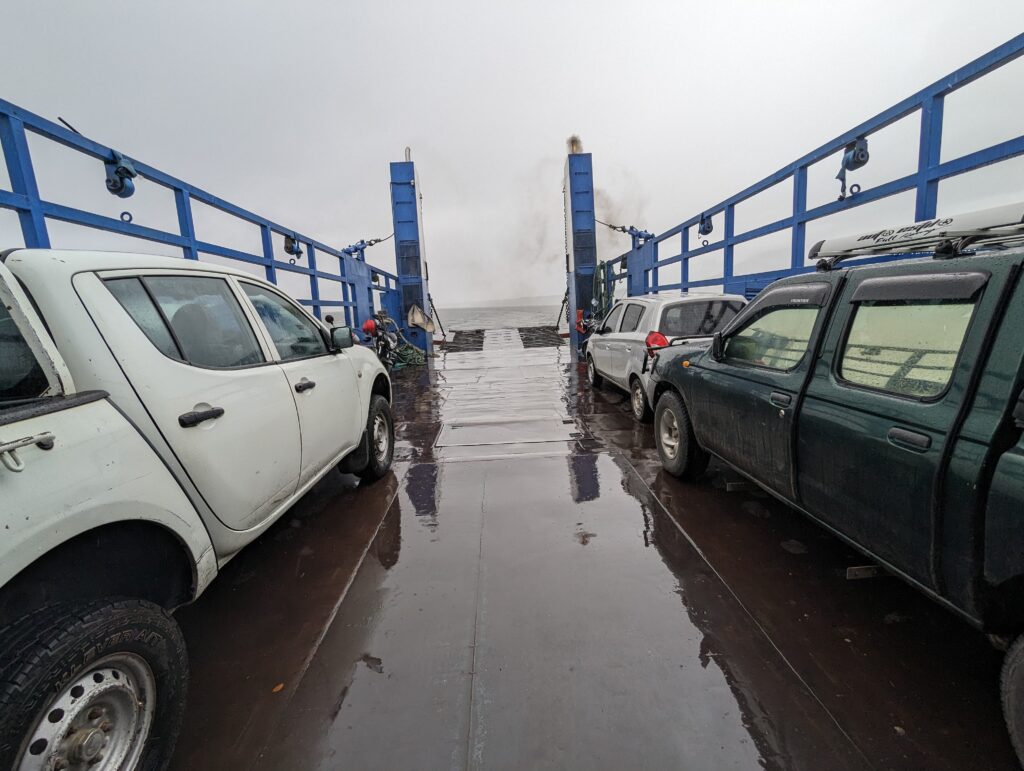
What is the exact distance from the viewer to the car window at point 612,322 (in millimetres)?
7239

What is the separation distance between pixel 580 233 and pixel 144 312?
14.4 m

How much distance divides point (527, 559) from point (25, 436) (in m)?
2.34

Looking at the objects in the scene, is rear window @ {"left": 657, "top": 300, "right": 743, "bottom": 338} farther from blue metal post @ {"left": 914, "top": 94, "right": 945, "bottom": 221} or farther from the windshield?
the windshield

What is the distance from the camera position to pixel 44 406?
1.54 meters

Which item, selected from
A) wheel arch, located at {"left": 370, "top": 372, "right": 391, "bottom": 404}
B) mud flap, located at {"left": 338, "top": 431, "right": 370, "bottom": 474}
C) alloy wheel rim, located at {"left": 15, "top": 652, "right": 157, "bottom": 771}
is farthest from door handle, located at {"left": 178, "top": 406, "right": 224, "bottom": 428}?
wheel arch, located at {"left": 370, "top": 372, "right": 391, "bottom": 404}

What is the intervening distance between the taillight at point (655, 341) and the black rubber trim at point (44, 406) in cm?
472

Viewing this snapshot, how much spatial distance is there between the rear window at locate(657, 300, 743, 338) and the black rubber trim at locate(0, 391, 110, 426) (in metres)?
4.99

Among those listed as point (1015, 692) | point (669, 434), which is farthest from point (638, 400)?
point (1015, 692)

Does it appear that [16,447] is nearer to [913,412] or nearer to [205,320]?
[205,320]

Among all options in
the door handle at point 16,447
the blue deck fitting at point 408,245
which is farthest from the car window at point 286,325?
the blue deck fitting at point 408,245

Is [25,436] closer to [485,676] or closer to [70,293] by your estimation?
[70,293]

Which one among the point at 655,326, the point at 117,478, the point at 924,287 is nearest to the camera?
the point at 117,478

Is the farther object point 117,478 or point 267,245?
point 267,245

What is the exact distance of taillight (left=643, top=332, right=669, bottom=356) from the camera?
5461mm
